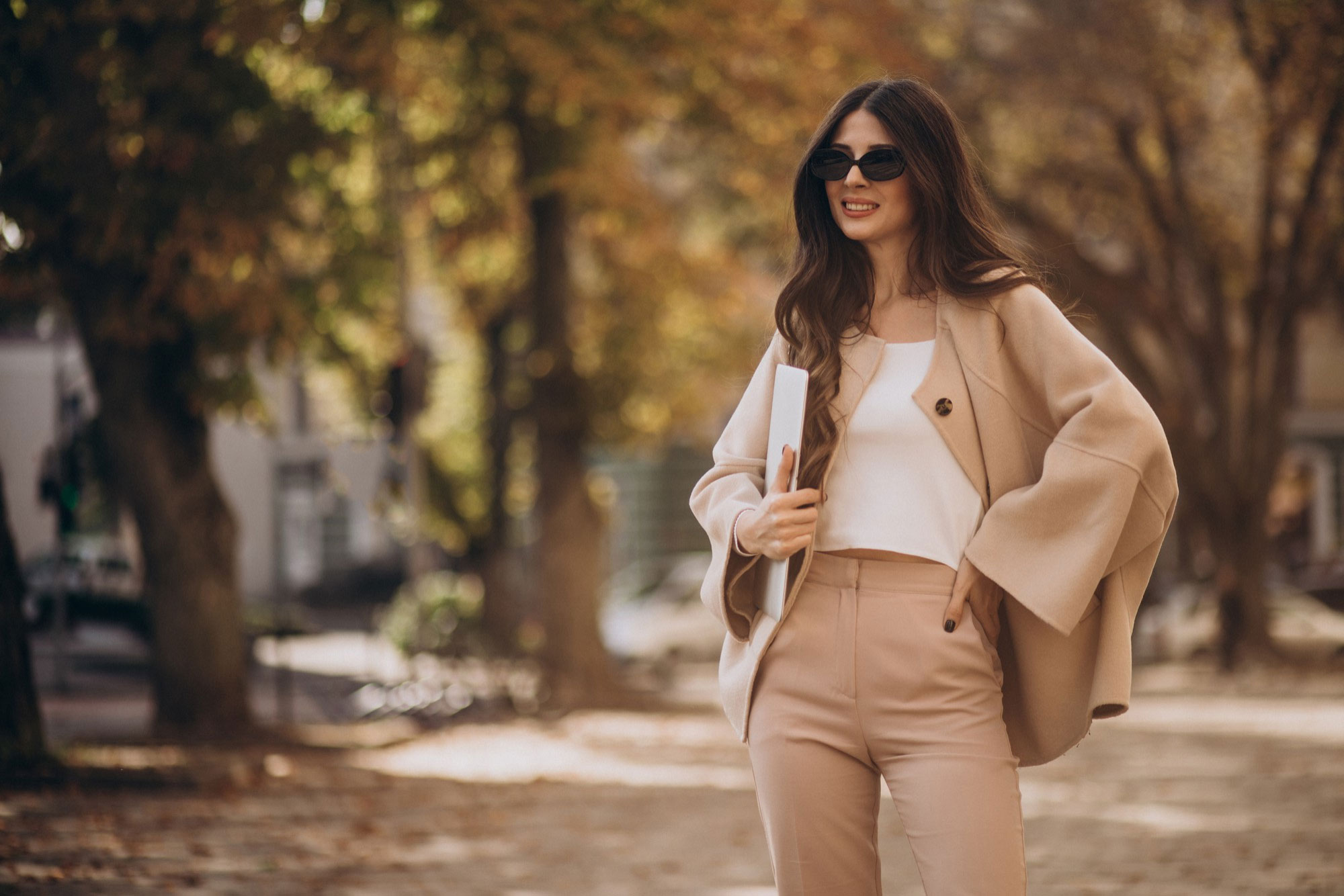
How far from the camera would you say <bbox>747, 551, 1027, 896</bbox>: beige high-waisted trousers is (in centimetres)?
277

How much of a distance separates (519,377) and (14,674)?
515 inches

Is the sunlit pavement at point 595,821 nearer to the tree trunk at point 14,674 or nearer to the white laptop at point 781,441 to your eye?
the tree trunk at point 14,674

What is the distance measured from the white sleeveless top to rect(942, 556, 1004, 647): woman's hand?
0.11 feet

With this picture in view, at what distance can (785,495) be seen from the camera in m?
2.86

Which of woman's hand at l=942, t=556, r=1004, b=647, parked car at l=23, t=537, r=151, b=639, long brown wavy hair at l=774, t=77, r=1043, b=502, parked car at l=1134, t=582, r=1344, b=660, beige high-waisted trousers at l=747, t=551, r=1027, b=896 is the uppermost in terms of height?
long brown wavy hair at l=774, t=77, r=1043, b=502

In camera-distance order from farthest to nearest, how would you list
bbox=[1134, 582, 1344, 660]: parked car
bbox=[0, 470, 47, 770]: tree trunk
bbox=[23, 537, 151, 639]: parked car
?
1. bbox=[1134, 582, 1344, 660]: parked car
2. bbox=[23, 537, 151, 639]: parked car
3. bbox=[0, 470, 47, 770]: tree trunk

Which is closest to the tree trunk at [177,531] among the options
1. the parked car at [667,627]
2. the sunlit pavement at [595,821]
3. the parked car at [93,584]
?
the parked car at [93,584]

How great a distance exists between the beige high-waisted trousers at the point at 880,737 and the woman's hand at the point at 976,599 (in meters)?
0.02

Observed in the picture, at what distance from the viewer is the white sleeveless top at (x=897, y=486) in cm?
288

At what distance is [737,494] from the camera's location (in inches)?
123

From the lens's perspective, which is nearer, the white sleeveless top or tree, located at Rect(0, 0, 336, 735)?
the white sleeveless top

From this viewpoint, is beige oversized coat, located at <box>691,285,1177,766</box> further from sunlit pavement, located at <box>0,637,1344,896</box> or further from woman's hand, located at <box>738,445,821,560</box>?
sunlit pavement, located at <box>0,637,1344,896</box>

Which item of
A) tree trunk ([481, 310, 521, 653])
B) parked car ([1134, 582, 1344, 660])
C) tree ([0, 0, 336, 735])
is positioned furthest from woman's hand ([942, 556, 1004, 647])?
tree trunk ([481, 310, 521, 653])

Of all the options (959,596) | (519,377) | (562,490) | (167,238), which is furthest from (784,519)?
(519,377)
